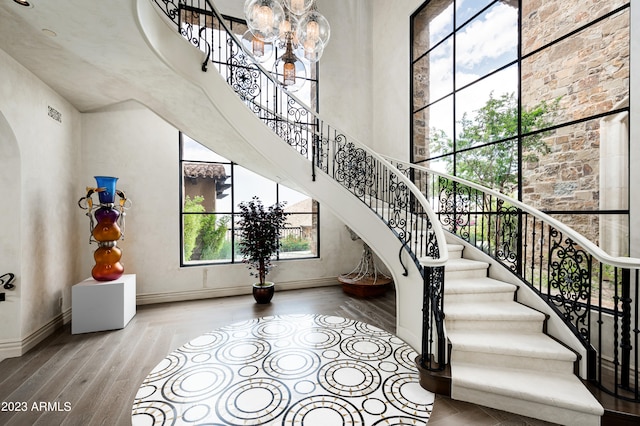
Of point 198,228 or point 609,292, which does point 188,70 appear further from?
point 609,292

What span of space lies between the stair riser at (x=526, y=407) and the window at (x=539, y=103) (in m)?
1.66

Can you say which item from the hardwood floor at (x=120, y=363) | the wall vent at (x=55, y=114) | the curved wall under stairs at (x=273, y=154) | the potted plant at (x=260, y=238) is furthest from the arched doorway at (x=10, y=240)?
the potted plant at (x=260, y=238)

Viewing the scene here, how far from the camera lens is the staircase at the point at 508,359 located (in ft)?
6.87

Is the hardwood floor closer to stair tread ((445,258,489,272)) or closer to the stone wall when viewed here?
stair tread ((445,258,489,272))

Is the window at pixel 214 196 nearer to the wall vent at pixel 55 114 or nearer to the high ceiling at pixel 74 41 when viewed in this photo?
the wall vent at pixel 55 114

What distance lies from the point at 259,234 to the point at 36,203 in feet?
9.10

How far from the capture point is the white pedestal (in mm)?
3580

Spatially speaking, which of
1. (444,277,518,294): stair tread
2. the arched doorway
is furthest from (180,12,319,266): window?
(444,277,518,294): stair tread

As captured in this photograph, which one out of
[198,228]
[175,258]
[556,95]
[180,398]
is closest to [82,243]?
[175,258]

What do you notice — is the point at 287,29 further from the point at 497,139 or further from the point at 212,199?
the point at 212,199

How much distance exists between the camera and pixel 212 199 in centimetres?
536

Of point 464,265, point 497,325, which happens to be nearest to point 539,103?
point 464,265

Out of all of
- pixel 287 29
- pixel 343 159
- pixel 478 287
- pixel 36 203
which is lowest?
Answer: pixel 478 287

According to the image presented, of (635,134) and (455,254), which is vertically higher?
(635,134)
